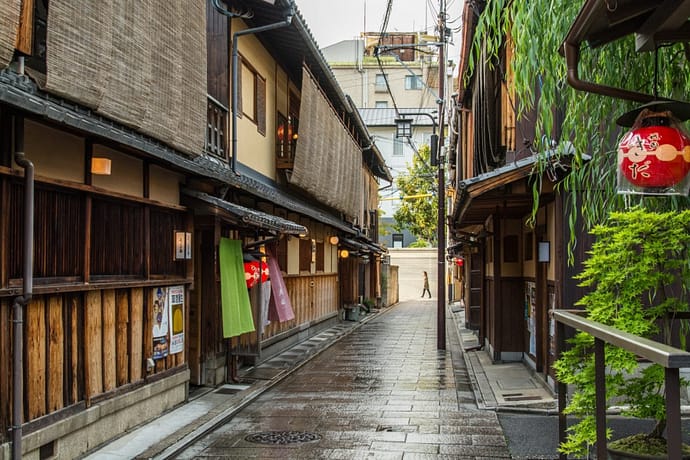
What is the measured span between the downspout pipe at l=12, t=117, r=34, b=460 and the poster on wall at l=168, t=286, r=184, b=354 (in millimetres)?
4380

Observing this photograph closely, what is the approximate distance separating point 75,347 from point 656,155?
283 inches

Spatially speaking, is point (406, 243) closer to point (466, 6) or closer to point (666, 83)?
point (466, 6)

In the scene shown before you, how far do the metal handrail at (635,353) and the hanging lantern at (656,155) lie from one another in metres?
1.20

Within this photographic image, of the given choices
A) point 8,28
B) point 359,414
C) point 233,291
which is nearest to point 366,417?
point 359,414

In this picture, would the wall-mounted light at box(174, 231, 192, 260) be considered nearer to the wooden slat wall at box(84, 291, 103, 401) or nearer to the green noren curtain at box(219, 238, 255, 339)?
the green noren curtain at box(219, 238, 255, 339)

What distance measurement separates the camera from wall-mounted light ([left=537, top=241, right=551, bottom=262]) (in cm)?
1426

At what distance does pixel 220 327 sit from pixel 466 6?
9.55 metres

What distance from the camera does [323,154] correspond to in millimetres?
22609

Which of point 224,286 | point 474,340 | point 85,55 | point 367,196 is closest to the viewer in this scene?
point 85,55

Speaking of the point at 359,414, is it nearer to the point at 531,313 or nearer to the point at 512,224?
the point at 531,313

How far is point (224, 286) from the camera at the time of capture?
1367 cm

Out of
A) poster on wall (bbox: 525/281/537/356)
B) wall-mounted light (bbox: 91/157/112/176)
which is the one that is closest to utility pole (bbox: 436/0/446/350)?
poster on wall (bbox: 525/281/537/356)

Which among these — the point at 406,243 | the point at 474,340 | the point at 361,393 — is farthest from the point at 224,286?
the point at 406,243

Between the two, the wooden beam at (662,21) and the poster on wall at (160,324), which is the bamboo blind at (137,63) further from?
the wooden beam at (662,21)
